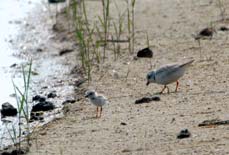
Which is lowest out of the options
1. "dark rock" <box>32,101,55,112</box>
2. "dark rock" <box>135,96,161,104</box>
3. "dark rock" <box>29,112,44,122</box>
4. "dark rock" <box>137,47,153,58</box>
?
"dark rock" <box>29,112,44,122</box>

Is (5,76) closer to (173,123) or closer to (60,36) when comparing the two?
(60,36)

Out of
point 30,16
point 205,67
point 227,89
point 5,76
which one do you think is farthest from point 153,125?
point 30,16

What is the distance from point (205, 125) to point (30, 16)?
32.1 ft

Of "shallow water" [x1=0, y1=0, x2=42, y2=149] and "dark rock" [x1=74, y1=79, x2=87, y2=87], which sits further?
"shallow water" [x1=0, y1=0, x2=42, y2=149]

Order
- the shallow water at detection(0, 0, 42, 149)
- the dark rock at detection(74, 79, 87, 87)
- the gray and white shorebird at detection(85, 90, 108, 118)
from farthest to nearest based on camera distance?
the shallow water at detection(0, 0, 42, 149) < the dark rock at detection(74, 79, 87, 87) < the gray and white shorebird at detection(85, 90, 108, 118)

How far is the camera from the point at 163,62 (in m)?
12.1

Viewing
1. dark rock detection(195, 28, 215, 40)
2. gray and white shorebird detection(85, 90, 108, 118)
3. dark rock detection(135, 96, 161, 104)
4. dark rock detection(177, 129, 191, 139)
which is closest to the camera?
dark rock detection(177, 129, 191, 139)

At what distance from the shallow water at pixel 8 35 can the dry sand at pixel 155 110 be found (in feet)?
2.90

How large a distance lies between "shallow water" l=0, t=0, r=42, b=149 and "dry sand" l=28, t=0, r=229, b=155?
2.90 ft

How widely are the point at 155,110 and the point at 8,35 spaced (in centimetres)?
708

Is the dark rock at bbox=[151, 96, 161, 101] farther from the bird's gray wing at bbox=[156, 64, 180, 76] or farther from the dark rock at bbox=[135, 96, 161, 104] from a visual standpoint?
the bird's gray wing at bbox=[156, 64, 180, 76]

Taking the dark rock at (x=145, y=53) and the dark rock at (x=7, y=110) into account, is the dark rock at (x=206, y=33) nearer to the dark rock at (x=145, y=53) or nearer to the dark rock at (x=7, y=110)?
the dark rock at (x=145, y=53)

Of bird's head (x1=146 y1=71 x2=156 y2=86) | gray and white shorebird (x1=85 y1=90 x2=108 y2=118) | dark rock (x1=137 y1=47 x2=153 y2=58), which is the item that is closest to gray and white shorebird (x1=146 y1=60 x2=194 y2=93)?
bird's head (x1=146 y1=71 x2=156 y2=86)

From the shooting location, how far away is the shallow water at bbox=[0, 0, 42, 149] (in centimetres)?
1184
